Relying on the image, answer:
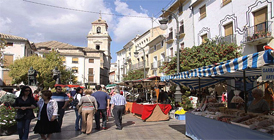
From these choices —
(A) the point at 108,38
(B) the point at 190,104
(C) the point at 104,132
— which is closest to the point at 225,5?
(B) the point at 190,104

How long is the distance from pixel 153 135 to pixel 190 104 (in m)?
5.17

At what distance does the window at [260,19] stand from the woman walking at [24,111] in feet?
44.9

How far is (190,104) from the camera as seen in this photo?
12305 mm

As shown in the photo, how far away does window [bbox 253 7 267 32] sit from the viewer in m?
14.2

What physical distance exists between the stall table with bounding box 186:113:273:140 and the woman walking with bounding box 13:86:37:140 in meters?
4.59

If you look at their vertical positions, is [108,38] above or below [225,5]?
above

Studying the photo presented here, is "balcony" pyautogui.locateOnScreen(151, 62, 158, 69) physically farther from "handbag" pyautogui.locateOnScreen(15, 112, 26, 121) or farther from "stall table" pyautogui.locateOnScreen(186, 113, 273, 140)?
"handbag" pyautogui.locateOnScreen(15, 112, 26, 121)

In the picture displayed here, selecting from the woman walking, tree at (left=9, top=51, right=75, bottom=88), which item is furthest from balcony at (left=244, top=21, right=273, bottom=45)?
tree at (left=9, top=51, right=75, bottom=88)

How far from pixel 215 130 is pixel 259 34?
36.6ft

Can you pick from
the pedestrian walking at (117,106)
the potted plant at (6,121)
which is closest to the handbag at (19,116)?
the potted plant at (6,121)

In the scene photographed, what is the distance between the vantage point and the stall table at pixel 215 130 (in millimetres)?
4148

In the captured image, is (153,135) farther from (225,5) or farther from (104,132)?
(225,5)

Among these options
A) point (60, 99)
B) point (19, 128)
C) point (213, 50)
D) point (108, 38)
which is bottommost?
point (19, 128)

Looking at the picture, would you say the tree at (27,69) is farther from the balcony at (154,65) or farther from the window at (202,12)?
the window at (202,12)
